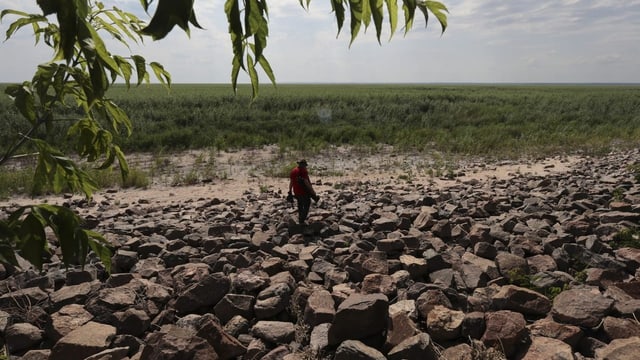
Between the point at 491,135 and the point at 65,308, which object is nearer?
the point at 65,308

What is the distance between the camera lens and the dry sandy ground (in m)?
10.9

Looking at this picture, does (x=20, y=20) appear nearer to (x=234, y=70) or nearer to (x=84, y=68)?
(x=84, y=68)

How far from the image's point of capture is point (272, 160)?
1567 cm

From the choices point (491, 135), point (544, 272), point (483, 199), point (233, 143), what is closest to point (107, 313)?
point (544, 272)

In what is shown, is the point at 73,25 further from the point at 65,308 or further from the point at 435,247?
the point at 435,247

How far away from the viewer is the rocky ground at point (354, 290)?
299 centimetres

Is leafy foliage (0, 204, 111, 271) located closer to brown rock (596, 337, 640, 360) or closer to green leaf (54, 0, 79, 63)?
green leaf (54, 0, 79, 63)

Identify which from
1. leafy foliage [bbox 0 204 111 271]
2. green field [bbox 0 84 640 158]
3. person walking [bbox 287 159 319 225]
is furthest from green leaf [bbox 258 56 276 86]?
green field [bbox 0 84 640 158]

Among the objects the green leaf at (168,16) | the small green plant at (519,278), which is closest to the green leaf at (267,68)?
the green leaf at (168,16)

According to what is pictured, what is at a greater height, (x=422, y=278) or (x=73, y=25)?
(x=73, y=25)

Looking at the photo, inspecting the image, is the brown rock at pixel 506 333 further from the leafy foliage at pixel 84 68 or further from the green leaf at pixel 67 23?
the green leaf at pixel 67 23

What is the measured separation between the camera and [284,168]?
13305mm

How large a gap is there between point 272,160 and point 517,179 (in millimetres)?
8155

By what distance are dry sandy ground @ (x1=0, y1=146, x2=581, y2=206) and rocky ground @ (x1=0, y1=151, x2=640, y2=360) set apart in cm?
388
